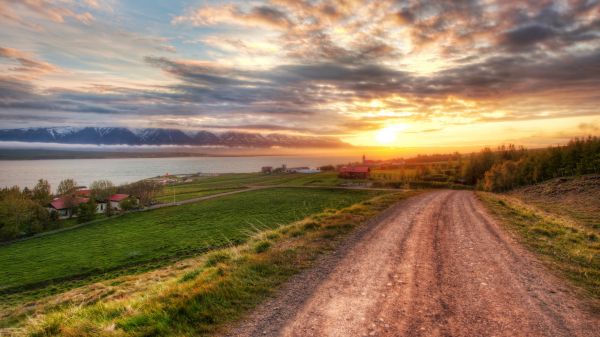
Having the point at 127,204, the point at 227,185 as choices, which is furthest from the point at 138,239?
the point at 227,185

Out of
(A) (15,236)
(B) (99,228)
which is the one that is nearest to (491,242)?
(B) (99,228)

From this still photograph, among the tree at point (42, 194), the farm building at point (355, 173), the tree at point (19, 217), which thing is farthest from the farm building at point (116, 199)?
the farm building at point (355, 173)

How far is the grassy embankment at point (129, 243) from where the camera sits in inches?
1328

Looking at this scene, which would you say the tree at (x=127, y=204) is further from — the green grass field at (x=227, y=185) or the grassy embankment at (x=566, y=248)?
the grassy embankment at (x=566, y=248)

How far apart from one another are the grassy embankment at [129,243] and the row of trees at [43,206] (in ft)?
32.9

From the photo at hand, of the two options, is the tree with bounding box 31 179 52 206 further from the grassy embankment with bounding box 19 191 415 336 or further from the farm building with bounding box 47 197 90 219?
the grassy embankment with bounding box 19 191 415 336

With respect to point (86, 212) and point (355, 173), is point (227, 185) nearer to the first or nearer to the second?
point (355, 173)

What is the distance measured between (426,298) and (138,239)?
172 feet

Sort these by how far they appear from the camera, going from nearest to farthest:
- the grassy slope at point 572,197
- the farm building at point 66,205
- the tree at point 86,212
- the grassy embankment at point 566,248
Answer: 1. the grassy embankment at point 566,248
2. the grassy slope at point 572,197
3. the tree at point 86,212
4. the farm building at point 66,205

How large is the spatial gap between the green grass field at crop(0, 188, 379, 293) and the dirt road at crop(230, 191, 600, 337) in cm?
1450

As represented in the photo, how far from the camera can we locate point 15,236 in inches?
2569

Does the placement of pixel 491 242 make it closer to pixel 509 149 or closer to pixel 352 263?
pixel 352 263

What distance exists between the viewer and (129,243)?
4691 centimetres

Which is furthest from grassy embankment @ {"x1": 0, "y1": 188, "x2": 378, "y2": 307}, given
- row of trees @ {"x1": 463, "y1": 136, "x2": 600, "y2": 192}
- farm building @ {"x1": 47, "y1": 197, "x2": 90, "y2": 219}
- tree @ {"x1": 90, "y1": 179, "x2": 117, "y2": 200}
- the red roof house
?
row of trees @ {"x1": 463, "y1": 136, "x2": 600, "y2": 192}
